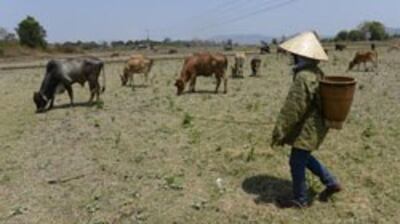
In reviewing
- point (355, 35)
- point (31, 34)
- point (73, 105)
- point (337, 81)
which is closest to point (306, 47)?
point (337, 81)

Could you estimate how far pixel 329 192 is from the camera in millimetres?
6895

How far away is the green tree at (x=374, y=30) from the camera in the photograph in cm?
10881

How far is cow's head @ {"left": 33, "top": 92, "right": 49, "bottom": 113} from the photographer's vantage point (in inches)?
607

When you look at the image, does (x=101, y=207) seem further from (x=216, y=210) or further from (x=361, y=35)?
(x=361, y=35)

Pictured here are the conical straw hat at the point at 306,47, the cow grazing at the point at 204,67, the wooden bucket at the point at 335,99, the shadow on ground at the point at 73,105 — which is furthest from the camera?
the cow grazing at the point at 204,67

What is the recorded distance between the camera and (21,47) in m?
71.9

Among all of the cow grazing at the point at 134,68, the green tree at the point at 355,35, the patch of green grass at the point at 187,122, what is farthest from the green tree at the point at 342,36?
the patch of green grass at the point at 187,122

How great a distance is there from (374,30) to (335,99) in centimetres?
11305

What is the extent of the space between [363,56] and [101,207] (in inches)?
874

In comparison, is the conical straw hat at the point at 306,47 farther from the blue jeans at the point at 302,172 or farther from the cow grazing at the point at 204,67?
the cow grazing at the point at 204,67

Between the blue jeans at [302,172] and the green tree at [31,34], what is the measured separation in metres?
73.8

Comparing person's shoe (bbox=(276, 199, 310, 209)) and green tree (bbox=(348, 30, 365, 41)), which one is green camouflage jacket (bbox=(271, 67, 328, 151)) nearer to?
person's shoe (bbox=(276, 199, 310, 209))

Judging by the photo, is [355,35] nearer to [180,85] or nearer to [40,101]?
[180,85]

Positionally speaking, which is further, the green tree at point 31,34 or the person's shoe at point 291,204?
the green tree at point 31,34
